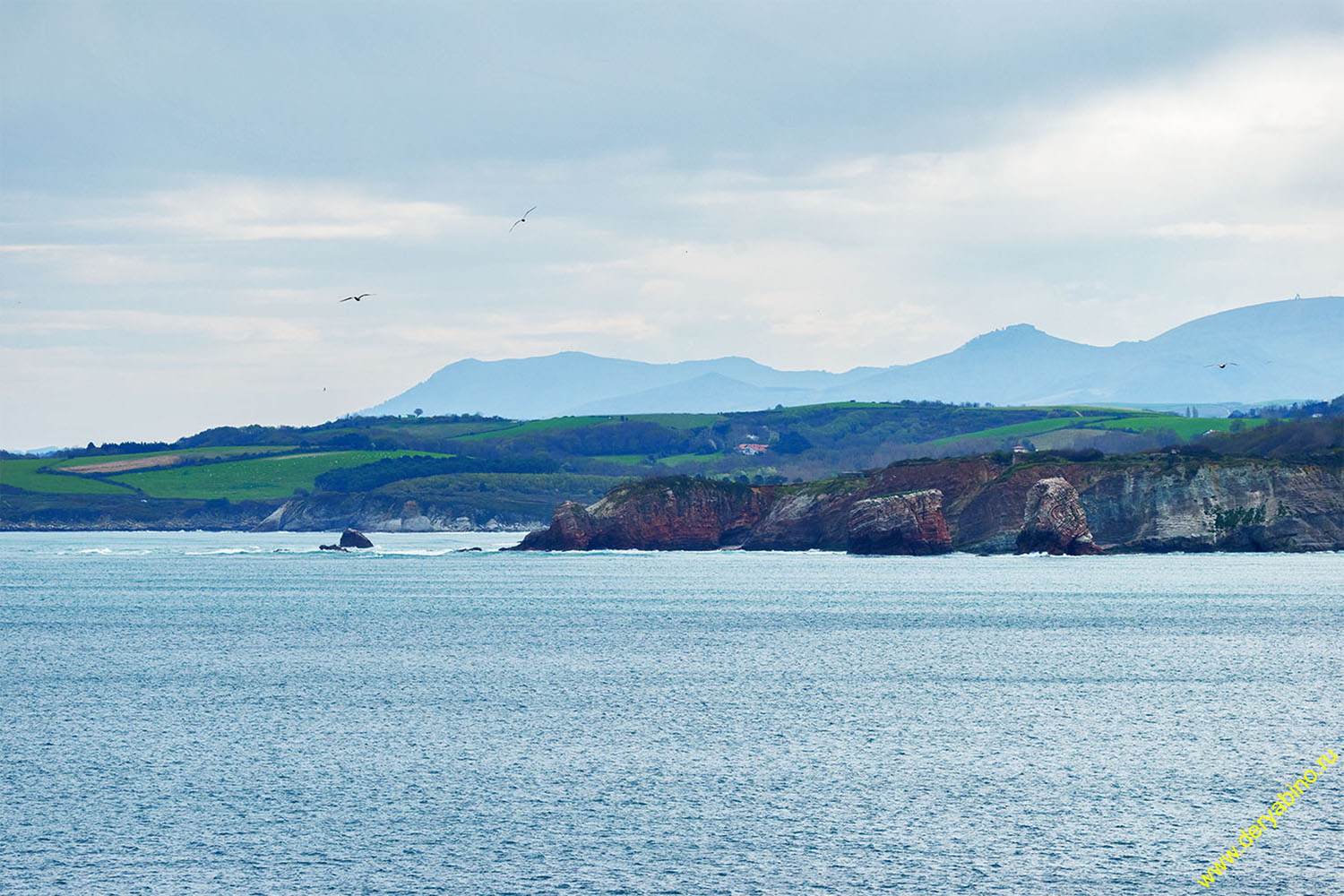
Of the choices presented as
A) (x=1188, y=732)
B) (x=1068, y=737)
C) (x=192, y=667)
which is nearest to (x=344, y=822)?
(x=1068, y=737)

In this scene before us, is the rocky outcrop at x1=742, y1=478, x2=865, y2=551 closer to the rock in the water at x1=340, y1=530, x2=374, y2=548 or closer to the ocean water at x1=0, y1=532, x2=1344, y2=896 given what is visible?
the rock in the water at x1=340, y1=530, x2=374, y2=548

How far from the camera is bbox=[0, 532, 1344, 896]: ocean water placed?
31.0 meters

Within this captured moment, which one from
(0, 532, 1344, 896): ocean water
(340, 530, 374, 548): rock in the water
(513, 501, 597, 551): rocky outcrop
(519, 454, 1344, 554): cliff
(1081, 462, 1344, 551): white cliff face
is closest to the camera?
(0, 532, 1344, 896): ocean water

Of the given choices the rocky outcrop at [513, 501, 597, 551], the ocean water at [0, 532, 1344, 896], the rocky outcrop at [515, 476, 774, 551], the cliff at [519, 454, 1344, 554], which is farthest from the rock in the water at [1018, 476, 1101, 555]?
the rocky outcrop at [513, 501, 597, 551]

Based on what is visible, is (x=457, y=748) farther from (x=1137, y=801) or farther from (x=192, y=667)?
(x=192, y=667)

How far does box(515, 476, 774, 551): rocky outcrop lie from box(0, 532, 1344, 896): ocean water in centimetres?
6881

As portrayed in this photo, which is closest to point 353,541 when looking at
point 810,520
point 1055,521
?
point 810,520

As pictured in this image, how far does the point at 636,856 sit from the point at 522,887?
3.15 metres

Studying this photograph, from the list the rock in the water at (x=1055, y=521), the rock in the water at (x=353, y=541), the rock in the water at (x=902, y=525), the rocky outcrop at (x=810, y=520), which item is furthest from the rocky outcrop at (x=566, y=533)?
the rock in the water at (x=1055, y=521)

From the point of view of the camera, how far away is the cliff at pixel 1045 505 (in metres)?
133

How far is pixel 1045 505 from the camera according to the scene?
5305 inches

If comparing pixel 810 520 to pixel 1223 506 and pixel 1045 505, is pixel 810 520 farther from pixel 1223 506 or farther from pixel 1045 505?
pixel 1223 506

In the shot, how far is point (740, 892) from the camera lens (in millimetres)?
28875

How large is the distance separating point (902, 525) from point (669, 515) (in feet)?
→ 97.5
